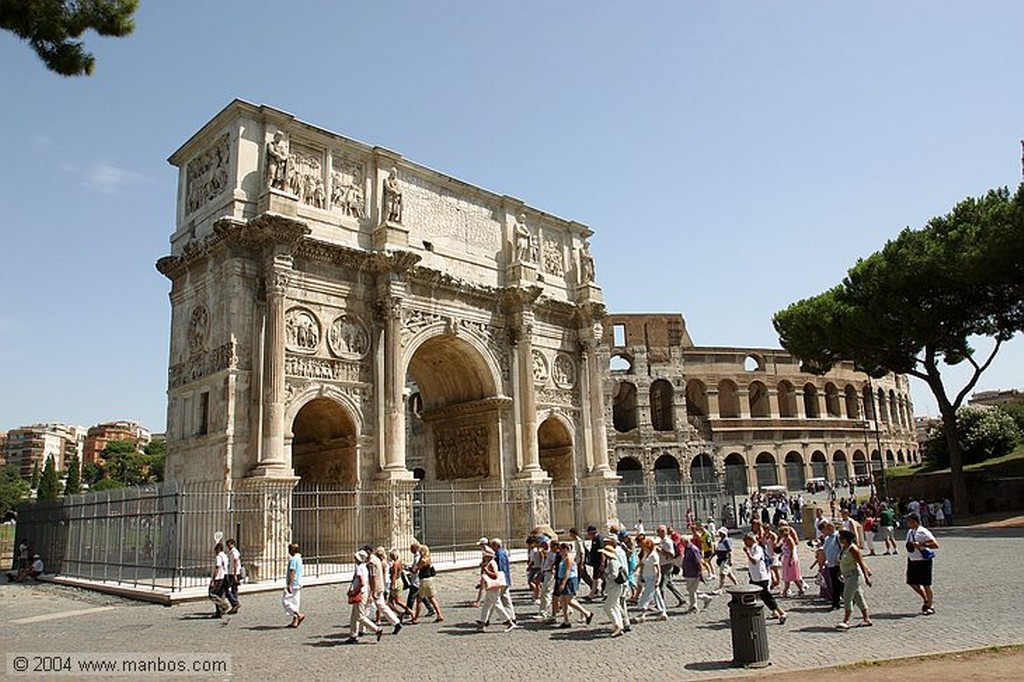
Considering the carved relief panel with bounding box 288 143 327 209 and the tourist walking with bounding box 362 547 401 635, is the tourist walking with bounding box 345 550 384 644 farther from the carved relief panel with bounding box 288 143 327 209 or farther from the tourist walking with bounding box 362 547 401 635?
the carved relief panel with bounding box 288 143 327 209

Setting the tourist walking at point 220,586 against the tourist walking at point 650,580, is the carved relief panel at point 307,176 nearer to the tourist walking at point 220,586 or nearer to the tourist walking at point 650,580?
the tourist walking at point 220,586

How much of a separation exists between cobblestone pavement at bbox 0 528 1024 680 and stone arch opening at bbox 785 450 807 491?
37308mm

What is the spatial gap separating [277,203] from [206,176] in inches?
108

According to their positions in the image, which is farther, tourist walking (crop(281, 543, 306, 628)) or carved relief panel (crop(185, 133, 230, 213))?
carved relief panel (crop(185, 133, 230, 213))

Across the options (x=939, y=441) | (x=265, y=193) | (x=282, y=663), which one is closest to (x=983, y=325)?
(x=939, y=441)

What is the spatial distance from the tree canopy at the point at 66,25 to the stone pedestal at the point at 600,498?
18745 millimetres

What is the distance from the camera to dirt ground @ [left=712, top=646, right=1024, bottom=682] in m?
6.61

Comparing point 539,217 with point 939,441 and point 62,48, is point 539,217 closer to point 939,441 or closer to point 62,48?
point 62,48

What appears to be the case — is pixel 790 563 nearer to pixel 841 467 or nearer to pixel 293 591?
pixel 293 591

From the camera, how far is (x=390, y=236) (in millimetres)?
20031

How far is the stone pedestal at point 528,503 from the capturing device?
70.4ft

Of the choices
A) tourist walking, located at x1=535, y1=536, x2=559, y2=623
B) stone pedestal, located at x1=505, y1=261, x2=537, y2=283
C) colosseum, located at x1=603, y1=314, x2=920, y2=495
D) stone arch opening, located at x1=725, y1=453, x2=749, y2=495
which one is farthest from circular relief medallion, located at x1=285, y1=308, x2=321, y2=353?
stone arch opening, located at x1=725, y1=453, x2=749, y2=495

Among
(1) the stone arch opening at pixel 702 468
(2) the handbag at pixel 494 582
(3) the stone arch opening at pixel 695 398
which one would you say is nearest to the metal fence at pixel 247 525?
(2) the handbag at pixel 494 582

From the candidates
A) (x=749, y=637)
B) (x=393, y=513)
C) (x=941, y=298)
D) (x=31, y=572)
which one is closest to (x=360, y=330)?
(x=393, y=513)
